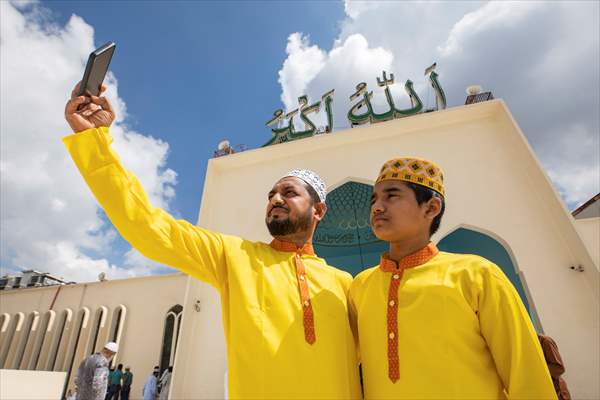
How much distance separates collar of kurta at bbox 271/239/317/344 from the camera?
3.60ft

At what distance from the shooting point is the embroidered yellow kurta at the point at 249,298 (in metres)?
1.01

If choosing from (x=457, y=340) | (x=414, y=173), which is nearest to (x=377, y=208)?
(x=414, y=173)

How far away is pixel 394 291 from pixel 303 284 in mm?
320

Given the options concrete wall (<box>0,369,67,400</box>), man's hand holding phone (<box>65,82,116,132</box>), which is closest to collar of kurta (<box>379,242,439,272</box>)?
man's hand holding phone (<box>65,82,116,132</box>)

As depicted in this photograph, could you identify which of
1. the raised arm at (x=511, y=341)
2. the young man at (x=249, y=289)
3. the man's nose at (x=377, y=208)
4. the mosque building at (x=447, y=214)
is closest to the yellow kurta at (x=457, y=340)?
the raised arm at (x=511, y=341)

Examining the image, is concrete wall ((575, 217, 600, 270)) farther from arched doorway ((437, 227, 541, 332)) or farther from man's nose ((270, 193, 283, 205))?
man's nose ((270, 193, 283, 205))

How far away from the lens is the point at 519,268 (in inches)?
191

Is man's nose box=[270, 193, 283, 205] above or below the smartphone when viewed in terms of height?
below

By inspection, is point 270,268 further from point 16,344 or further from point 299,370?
point 16,344

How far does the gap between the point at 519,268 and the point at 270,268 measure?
492cm

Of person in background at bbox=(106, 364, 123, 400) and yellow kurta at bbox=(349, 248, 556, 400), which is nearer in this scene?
yellow kurta at bbox=(349, 248, 556, 400)

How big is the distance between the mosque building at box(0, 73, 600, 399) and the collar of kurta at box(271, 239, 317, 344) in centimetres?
452

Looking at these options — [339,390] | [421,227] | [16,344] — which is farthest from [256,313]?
[16,344]

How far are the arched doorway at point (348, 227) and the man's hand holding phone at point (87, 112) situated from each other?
569 cm
